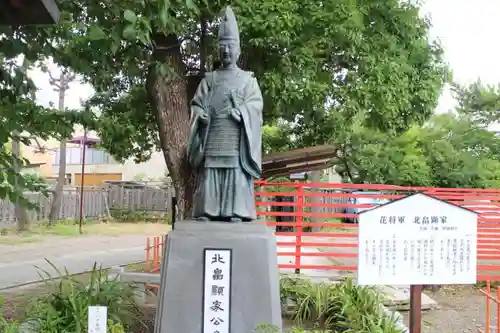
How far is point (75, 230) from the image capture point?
2012cm

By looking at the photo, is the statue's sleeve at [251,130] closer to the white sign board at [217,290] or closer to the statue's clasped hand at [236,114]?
the statue's clasped hand at [236,114]

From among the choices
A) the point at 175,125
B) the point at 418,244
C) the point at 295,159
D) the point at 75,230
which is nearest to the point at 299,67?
the point at 175,125

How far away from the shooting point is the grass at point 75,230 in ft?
57.7

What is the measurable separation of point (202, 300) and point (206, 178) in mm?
1160

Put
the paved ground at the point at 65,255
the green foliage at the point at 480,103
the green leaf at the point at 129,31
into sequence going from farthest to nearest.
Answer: the green foliage at the point at 480,103 → the paved ground at the point at 65,255 → the green leaf at the point at 129,31

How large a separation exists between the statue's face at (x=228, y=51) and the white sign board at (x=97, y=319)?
2564 mm

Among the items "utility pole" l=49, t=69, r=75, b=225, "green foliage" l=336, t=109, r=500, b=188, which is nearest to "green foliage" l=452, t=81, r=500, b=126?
"green foliage" l=336, t=109, r=500, b=188

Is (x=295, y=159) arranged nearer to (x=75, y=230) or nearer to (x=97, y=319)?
(x=97, y=319)

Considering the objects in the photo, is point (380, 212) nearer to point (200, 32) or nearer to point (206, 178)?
point (206, 178)

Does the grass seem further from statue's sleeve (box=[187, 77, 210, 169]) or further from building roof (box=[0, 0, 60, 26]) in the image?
building roof (box=[0, 0, 60, 26])

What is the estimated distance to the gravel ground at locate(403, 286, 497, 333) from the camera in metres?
7.69

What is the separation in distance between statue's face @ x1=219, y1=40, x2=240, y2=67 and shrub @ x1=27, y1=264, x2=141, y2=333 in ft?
8.90

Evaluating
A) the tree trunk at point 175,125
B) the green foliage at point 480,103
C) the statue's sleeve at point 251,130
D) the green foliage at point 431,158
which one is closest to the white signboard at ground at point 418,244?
the statue's sleeve at point 251,130

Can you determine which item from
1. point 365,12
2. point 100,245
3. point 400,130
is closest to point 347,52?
point 365,12
